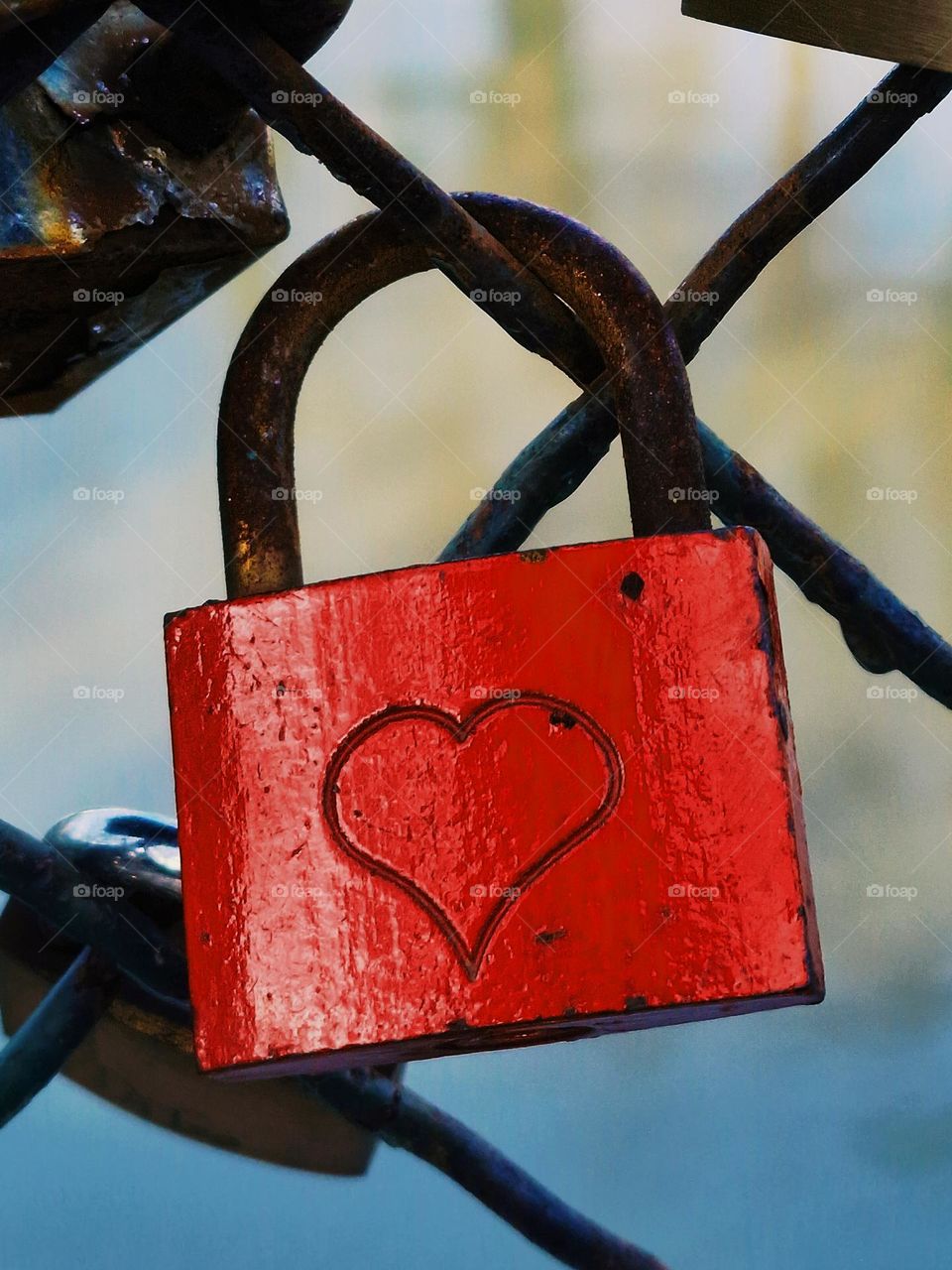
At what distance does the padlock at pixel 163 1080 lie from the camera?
25.0 inches

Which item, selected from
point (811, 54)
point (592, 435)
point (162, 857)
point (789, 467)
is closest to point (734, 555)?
point (592, 435)

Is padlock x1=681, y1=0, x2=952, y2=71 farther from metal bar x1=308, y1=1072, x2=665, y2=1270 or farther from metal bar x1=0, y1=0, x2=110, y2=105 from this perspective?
metal bar x1=308, y1=1072, x2=665, y2=1270

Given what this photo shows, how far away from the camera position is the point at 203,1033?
45 cm

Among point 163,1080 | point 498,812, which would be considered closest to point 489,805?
point 498,812

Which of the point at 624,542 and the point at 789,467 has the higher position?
the point at 789,467

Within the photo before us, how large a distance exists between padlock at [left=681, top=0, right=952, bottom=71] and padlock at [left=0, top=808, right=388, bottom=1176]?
421mm

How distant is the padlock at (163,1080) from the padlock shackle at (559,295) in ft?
0.59

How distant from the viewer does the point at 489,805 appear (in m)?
0.44

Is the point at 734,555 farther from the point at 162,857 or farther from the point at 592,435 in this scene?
the point at 162,857

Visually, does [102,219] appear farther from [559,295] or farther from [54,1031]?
[54,1031]

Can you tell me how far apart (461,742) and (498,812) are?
0.09ft

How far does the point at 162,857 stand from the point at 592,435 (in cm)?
26

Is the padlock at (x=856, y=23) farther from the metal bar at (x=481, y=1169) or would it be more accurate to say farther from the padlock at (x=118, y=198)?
the metal bar at (x=481, y=1169)

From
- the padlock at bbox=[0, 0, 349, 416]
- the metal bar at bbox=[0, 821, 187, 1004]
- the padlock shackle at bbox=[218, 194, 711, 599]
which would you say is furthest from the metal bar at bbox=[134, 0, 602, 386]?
the metal bar at bbox=[0, 821, 187, 1004]
